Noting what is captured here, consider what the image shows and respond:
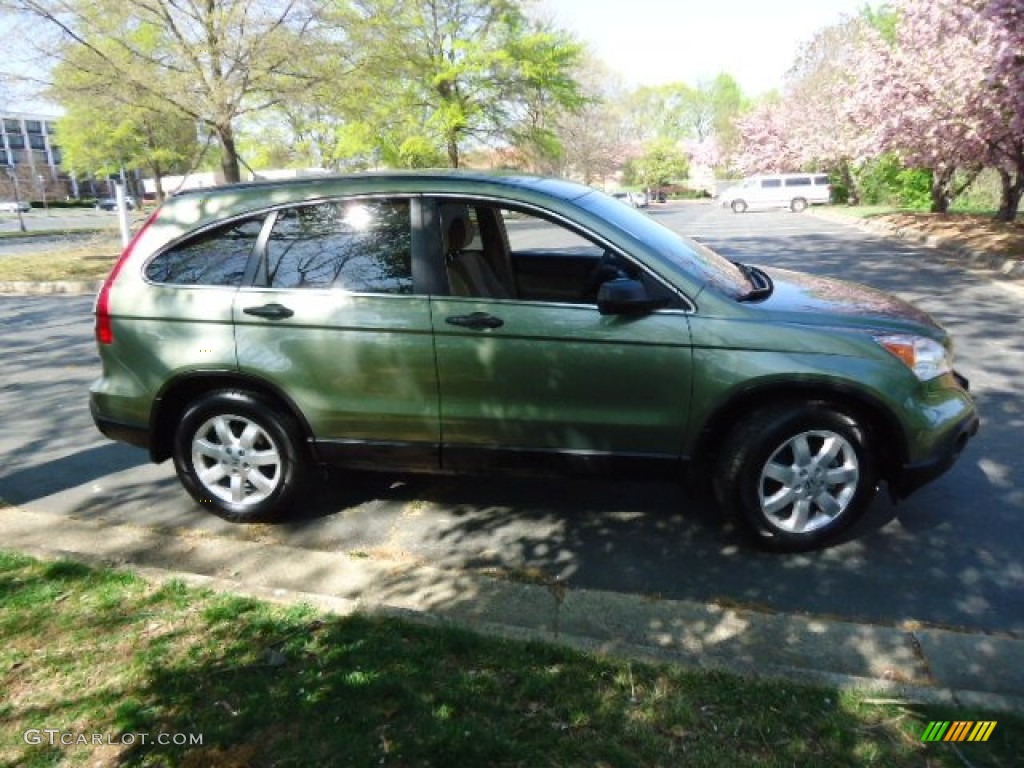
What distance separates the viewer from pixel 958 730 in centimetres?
230

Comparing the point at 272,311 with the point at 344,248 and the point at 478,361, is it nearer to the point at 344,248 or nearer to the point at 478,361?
the point at 344,248

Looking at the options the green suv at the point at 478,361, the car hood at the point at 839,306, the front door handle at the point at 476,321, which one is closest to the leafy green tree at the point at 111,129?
the green suv at the point at 478,361

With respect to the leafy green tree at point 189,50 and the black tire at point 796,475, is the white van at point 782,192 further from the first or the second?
the black tire at point 796,475

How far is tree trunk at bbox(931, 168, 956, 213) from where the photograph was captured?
24.3m

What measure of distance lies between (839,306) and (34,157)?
419 ft

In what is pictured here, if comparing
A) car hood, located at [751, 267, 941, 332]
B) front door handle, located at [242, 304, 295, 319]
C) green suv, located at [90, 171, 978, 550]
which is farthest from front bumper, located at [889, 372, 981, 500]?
front door handle, located at [242, 304, 295, 319]

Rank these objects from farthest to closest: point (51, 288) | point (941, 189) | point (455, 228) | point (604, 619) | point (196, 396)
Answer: point (941, 189)
point (51, 288)
point (196, 396)
point (455, 228)
point (604, 619)

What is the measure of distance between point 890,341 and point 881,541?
1.02 m

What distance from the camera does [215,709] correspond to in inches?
96.4

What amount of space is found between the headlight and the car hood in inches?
3.4

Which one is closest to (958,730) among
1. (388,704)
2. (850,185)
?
(388,704)

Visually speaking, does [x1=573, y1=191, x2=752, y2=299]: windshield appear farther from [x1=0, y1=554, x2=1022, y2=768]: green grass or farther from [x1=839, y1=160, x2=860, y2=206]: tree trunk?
[x1=839, y1=160, x2=860, y2=206]: tree trunk

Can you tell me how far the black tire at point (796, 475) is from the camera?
11.0ft

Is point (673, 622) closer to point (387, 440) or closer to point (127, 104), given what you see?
point (387, 440)
